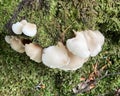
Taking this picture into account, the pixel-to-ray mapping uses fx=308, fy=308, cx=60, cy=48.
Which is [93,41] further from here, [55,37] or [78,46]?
[55,37]

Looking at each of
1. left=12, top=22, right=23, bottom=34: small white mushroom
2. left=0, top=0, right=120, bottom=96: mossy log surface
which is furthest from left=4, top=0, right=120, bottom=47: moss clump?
left=12, top=22, right=23, bottom=34: small white mushroom

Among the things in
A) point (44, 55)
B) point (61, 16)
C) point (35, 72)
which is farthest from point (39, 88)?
point (61, 16)

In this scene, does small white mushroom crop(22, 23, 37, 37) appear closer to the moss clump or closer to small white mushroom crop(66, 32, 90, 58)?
the moss clump

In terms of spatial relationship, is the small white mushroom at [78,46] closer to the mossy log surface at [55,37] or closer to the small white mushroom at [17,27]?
the mossy log surface at [55,37]

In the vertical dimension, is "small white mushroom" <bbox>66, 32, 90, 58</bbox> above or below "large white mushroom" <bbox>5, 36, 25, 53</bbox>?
above

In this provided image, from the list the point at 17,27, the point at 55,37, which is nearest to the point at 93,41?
the point at 55,37

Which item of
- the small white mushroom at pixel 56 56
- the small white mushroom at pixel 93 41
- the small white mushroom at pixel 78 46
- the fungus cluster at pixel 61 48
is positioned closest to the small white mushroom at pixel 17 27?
the fungus cluster at pixel 61 48
